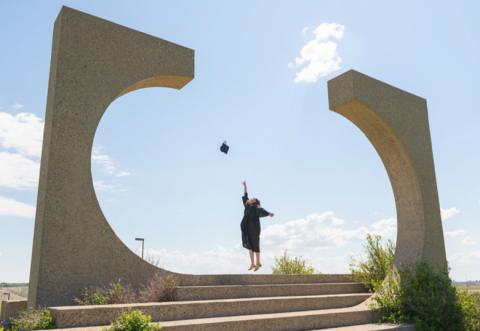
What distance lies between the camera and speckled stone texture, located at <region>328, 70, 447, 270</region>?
9.62 meters

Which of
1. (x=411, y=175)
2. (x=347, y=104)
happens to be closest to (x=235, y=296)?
(x=347, y=104)

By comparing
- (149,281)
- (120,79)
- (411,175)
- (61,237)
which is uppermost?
(120,79)

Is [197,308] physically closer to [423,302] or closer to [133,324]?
[133,324]

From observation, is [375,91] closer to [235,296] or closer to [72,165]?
[235,296]

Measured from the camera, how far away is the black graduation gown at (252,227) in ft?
28.6

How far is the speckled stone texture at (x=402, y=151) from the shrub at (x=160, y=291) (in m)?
5.30

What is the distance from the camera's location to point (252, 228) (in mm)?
8797

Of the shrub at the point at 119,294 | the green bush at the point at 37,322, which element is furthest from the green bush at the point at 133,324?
the shrub at the point at 119,294

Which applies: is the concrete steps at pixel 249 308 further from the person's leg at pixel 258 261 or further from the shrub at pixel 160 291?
the person's leg at pixel 258 261

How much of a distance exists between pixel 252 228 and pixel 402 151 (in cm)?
426

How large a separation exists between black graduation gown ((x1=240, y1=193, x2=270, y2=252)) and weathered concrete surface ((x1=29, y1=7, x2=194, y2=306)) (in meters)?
2.40

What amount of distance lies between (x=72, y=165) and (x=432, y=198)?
26.8 ft

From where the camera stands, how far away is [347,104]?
376 inches

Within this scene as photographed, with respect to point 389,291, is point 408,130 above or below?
above
